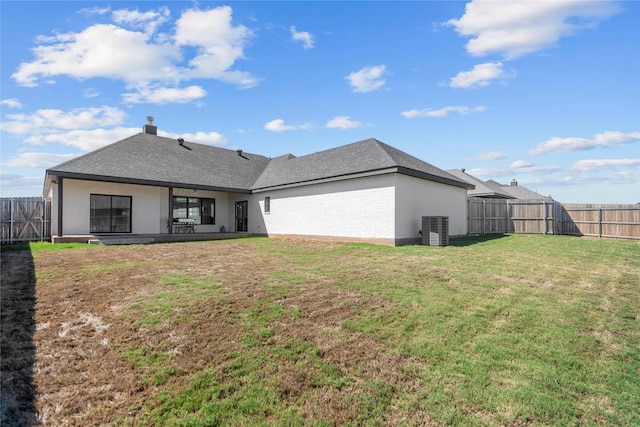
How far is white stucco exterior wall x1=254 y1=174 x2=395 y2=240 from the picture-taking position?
1294 cm

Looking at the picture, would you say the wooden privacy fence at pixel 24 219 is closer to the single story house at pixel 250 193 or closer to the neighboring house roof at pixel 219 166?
the single story house at pixel 250 193

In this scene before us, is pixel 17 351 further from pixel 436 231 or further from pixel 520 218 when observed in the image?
pixel 520 218

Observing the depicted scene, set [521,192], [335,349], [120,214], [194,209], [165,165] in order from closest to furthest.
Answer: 1. [335,349]
2. [120,214]
3. [165,165]
4. [194,209]
5. [521,192]

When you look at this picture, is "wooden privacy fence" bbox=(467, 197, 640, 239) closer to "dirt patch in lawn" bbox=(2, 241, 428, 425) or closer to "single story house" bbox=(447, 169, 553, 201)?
"single story house" bbox=(447, 169, 553, 201)

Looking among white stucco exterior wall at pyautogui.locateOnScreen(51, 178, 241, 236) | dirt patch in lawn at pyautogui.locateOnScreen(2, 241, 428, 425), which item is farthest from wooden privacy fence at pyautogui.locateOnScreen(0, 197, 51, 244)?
dirt patch in lawn at pyautogui.locateOnScreen(2, 241, 428, 425)

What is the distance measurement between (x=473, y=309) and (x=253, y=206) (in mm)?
16339

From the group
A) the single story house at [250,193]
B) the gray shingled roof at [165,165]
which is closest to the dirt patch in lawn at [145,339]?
the single story house at [250,193]

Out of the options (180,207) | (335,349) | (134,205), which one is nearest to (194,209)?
(180,207)

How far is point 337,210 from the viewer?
1465 centimetres

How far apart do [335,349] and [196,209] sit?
17.9m

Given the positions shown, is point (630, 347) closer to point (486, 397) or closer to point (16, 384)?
point (486, 397)

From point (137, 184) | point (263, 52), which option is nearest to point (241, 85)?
point (263, 52)

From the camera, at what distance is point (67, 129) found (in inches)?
555

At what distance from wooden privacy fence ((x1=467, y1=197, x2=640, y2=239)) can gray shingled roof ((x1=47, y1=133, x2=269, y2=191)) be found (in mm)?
14981
